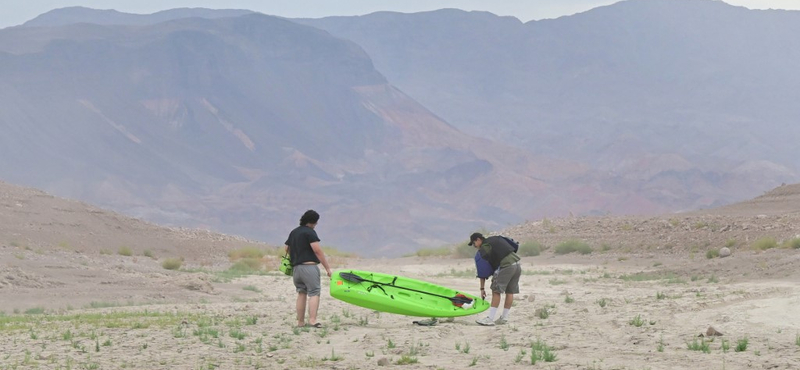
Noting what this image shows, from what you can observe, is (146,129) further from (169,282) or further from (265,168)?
(169,282)

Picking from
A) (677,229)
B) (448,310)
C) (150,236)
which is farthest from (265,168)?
(448,310)

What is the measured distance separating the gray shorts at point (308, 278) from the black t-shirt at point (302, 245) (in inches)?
4.3

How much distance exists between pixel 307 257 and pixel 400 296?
7.05 feet

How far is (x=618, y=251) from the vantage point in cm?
4134

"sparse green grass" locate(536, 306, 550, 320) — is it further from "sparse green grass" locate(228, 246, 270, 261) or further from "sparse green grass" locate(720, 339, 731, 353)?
"sparse green grass" locate(228, 246, 270, 261)

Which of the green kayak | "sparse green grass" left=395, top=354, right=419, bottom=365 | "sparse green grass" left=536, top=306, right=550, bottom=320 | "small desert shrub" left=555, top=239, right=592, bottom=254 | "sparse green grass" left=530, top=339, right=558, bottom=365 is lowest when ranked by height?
"sparse green grass" left=395, top=354, right=419, bottom=365

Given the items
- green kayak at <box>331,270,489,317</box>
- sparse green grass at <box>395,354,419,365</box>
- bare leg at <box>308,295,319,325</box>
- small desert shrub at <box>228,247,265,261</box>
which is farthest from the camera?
small desert shrub at <box>228,247,265,261</box>

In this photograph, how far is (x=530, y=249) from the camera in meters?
44.5

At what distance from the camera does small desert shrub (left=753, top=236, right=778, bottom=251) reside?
3331 cm

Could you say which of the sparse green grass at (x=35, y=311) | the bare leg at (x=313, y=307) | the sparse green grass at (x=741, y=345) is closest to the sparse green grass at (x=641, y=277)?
the bare leg at (x=313, y=307)

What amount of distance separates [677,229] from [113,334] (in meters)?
30.2

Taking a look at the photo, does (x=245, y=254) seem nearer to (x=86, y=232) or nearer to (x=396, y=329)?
(x=86, y=232)

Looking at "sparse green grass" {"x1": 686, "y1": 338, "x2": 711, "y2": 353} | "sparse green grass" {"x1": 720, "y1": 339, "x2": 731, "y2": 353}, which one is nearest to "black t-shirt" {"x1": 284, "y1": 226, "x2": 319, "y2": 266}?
"sparse green grass" {"x1": 686, "y1": 338, "x2": 711, "y2": 353}

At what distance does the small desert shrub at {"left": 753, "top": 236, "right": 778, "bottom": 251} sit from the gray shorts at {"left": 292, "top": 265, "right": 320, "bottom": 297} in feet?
67.3
